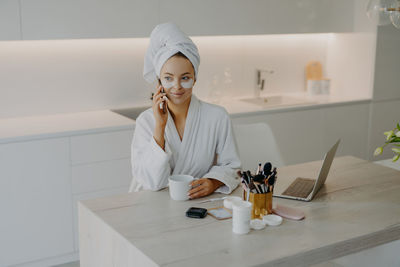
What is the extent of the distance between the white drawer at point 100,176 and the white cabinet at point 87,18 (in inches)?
34.5

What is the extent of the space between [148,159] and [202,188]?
10.9 inches

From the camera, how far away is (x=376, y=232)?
1.84m

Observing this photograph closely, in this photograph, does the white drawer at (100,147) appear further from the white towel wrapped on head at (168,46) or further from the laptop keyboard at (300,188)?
the laptop keyboard at (300,188)

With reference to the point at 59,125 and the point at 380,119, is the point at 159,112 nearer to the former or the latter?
the point at 59,125

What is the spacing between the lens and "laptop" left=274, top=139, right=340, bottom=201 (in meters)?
2.14

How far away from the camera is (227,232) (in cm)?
181

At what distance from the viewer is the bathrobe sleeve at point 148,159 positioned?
2207 millimetres

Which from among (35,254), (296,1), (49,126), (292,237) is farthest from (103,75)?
(292,237)

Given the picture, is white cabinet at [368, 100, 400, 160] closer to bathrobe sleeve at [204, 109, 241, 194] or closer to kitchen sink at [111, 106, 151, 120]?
kitchen sink at [111, 106, 151, 120]

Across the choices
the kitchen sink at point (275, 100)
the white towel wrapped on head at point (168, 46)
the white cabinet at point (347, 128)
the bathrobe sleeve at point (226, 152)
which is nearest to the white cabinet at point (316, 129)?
the white cabinet at point (347, 128)

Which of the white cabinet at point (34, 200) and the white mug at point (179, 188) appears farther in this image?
the white cabinet at point (34, 200)

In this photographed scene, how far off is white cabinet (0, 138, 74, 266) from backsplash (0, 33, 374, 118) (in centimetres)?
65

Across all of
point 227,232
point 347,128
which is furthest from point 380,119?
point 227,232

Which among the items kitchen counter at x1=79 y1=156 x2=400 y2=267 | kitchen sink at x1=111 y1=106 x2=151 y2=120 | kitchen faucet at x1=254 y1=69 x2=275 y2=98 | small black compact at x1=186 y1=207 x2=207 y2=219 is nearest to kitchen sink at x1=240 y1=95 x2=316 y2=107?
kitchen faucet at x1=254 y1=69 x2=275 y2=98
